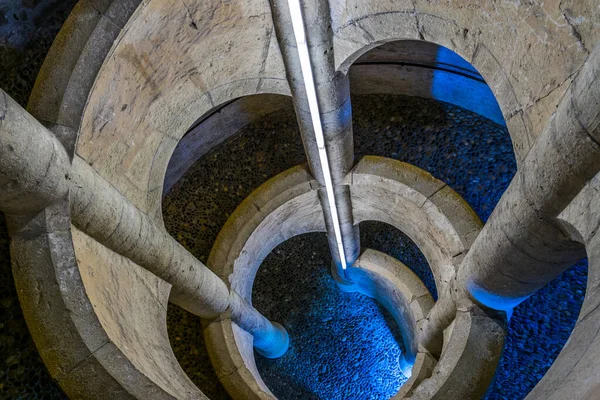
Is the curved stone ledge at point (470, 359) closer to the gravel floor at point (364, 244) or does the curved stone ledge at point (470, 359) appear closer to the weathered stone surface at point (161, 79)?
the gravel floor at point (364, 244)

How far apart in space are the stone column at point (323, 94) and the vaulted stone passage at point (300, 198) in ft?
0.10

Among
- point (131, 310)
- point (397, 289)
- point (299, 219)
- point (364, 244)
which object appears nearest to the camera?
point (131, 310)

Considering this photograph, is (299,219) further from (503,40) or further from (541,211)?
(541,211)

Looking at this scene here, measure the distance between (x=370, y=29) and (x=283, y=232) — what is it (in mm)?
3681

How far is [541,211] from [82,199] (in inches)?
96.8

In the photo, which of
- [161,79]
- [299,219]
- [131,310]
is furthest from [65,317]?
[299,219]

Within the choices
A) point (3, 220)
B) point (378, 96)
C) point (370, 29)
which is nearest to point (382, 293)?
point (378, 96)

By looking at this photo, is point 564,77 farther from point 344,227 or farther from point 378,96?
point 344,227

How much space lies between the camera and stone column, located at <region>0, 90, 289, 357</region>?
2143 millimetres

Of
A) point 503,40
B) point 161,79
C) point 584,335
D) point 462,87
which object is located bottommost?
point 584,335

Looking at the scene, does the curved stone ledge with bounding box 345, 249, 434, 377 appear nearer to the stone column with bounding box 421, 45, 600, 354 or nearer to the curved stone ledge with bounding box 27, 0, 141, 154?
the stone column with bounding box 421, 45, 600, 354

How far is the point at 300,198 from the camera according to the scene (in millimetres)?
6211

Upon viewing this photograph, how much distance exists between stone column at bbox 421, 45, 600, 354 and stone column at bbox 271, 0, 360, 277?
187cm

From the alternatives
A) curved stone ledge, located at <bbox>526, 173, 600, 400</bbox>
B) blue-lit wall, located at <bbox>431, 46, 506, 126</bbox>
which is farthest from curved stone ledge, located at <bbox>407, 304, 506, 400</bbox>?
blue-lit wall, located at <bbox>431, 46, 506, 126</bbox>
